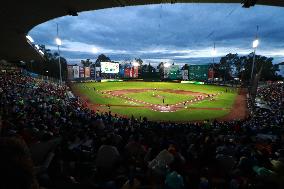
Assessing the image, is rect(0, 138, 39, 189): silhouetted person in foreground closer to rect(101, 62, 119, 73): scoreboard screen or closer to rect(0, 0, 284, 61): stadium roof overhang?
rect(0, 0, 284, 61): stadium roof overhang

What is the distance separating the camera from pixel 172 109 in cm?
4488

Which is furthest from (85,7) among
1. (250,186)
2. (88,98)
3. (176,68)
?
(176,68)

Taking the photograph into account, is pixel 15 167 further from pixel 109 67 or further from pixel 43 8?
pixel 109 67

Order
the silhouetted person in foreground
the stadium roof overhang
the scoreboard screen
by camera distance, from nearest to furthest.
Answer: the silhouetted person in foreground → the stadium roof overhang → the scoreboard screen

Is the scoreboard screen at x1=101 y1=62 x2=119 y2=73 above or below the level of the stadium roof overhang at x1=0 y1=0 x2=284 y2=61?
below

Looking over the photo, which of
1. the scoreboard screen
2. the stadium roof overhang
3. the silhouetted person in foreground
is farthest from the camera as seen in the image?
the scoreboard screen

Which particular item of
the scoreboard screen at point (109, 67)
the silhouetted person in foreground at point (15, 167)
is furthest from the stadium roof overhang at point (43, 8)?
the scoreboard screen at point (109, 67)

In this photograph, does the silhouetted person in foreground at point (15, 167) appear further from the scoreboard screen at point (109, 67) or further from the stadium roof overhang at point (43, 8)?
the scoreboard screen at point (109, 67)

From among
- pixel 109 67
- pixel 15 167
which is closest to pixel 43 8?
pixel 15 167

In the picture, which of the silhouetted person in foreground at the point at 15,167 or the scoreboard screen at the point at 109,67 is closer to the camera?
the silhouetted person in foreground at the point at 15,167

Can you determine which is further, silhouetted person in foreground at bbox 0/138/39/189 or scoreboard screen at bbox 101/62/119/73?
scoreboard screen at bbox 101/62/119/73

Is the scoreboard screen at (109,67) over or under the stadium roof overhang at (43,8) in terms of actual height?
under

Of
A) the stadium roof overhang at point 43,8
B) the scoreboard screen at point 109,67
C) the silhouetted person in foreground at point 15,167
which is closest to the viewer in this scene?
the silhouetted person in foreground at point 15,167

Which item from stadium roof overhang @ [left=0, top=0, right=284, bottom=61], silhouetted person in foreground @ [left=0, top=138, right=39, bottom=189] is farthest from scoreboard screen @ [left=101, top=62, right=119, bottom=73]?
silhouetted person in foreground @ [left=0, top=138, right=39, bottom=189]
